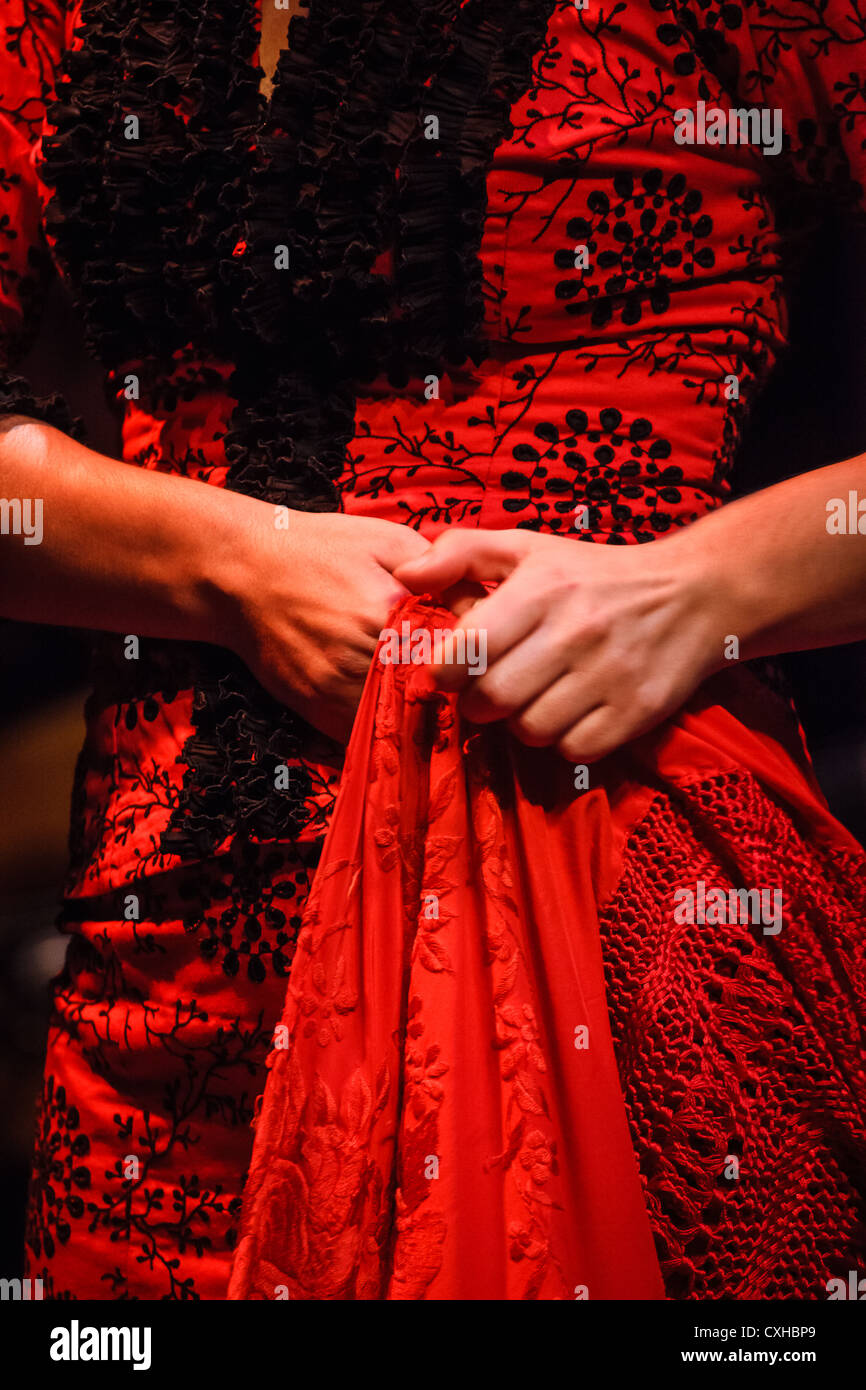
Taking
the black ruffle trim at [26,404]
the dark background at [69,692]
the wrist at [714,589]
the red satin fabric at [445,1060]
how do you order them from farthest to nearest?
the dark background at [69,692] → the black ruffle trim at [26,404] → the wrist at [714,589] → the red satin fabric at [445,1060]

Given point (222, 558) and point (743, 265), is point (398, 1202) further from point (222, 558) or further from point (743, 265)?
point (743, 265)

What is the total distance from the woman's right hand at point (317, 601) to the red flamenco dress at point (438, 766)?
0.11 ft

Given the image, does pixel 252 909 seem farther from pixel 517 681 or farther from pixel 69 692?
pixel 69 692

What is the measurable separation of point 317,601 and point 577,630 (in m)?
0.14

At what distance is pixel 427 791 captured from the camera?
0.57 m

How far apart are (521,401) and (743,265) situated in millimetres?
155

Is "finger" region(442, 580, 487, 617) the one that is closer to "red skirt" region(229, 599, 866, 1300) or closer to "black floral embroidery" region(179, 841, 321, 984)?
"red skirt" region(229, 599, 866, 1300)

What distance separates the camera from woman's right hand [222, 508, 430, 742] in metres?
0.60

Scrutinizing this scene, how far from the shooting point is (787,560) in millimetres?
616

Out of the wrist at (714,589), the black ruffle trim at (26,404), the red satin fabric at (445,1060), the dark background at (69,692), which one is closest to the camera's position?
the red satin fabric at (445,1060)

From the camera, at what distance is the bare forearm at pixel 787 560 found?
605 mm

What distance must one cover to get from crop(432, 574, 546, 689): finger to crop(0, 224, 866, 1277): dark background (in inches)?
15.3

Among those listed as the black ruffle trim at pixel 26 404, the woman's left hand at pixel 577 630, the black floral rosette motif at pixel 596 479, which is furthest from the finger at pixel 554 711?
the black ruffle trim at pixel 26 404

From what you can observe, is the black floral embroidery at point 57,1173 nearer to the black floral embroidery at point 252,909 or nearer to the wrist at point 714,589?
the black floral embroidery at point 252,909
